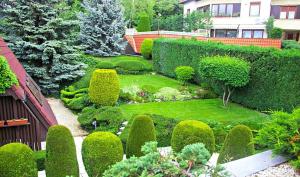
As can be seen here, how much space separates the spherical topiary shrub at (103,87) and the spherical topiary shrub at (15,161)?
8.24m

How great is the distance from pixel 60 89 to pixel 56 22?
13.7 feet

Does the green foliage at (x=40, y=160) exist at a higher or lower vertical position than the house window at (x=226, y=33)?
lower

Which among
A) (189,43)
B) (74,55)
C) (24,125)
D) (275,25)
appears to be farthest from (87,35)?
(275,25)

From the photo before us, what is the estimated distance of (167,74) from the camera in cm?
2389

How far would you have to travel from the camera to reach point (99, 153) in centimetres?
637

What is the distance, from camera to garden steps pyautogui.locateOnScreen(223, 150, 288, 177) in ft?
16.3

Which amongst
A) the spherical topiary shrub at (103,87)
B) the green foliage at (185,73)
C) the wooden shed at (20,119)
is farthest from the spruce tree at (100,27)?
the wooden shed at (20,119)

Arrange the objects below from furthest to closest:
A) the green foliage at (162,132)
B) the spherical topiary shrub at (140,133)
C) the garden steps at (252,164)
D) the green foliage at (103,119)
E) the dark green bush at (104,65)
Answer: the dark green bush at (104,65) → the green foliage at (103,119) → the green foliage at (162,132) → the spherical topiary shrub at (140,133) → the garden steps at (252,164)

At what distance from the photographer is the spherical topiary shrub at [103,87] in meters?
14.3

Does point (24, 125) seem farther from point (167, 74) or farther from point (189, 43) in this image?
point (167, 74)

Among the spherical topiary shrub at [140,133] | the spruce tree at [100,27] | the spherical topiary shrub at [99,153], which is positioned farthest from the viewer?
the spruce tree at [100,27]

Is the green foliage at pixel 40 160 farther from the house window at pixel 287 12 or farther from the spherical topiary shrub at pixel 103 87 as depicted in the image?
the house window at pixel 287 12

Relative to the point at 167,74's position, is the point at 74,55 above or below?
above

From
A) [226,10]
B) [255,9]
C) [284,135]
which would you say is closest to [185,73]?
[284,135]
